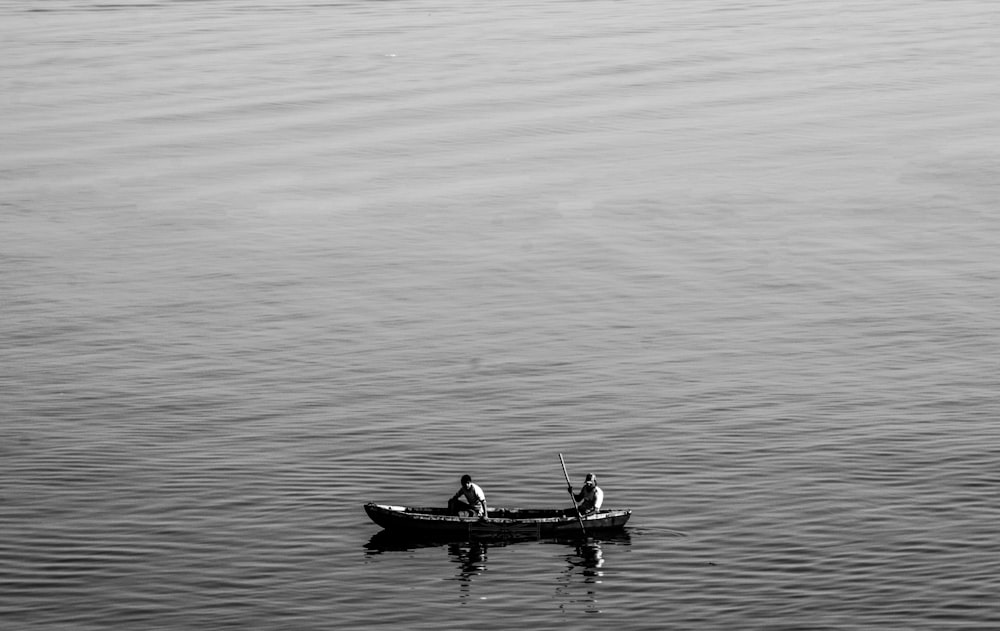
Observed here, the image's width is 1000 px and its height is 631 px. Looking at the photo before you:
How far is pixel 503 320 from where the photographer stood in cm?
8919

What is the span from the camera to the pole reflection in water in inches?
2036

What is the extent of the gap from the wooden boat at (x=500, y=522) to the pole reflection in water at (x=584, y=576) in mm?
880

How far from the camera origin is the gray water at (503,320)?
178 feet

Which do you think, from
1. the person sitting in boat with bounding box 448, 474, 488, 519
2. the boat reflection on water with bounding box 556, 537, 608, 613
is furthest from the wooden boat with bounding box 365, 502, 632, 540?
the boat reflection on water with bounding box 556, 537, 608, 613

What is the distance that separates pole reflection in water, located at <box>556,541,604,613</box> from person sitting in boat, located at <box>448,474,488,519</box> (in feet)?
11.6

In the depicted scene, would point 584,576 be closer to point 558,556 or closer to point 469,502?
point 558,556

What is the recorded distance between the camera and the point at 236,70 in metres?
152

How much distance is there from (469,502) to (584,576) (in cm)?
535

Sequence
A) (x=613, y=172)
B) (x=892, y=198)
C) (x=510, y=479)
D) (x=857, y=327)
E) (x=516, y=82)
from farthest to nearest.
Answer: (x=516, y=82) < (x=613, y=172) < (x=892, y=198) < (x=857, y=327) < (x=510, y=479)

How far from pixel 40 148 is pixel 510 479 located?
76.1m

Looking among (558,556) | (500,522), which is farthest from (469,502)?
(558,556)

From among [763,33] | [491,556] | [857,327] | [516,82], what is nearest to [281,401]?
[491,556]

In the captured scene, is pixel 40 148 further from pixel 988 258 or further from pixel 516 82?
pixel 988 258

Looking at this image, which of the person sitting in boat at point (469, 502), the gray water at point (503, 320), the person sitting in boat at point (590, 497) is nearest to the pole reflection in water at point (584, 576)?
the gray water at point (503, 320)
